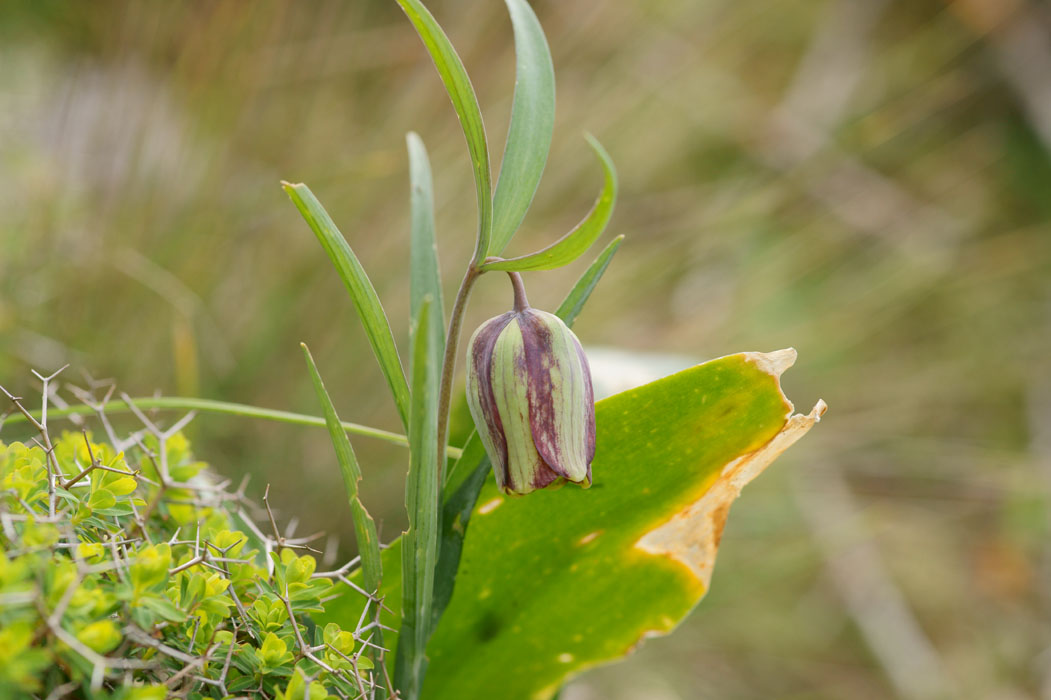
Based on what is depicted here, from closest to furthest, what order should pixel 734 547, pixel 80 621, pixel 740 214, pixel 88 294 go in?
pixel 80 621, pixel 88 294, pixel 740 214, pixel 734 547

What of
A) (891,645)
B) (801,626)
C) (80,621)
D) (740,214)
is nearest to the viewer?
(80,621)

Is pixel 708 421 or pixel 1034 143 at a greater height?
pixel 708 421

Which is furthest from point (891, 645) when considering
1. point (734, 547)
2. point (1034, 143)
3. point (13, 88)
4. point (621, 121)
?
point (13, 88)

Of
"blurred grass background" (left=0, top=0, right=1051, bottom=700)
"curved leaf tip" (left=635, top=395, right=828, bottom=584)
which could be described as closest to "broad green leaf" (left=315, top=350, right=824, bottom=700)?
"curved leaf tip" (left=635, top=395, right=828, bottom=584)

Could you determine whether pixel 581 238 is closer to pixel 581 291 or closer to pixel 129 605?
pixel 581 291

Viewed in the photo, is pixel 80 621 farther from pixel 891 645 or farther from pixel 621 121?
pixel 891 645

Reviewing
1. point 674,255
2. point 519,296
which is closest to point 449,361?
point 519,296

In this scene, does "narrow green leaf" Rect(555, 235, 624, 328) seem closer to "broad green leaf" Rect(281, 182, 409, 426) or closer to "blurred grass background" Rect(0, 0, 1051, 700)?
"broad green leaf" Rect(281, 182, 409, 426)

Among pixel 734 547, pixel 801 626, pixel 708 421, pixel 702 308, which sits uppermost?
pixel 708 421
